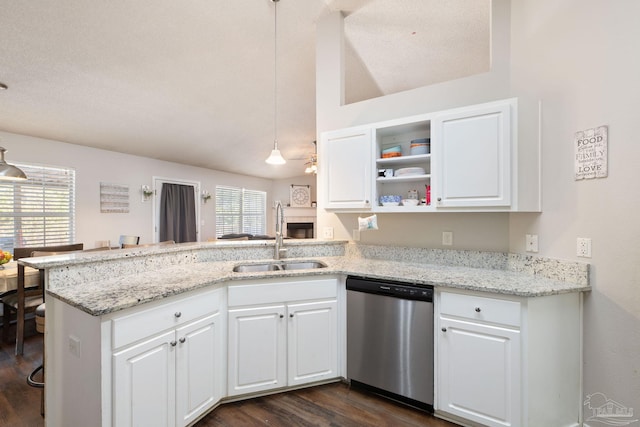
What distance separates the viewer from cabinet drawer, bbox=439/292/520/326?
5.16ft

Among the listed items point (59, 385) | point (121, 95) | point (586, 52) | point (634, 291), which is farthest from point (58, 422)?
point (586, 52)

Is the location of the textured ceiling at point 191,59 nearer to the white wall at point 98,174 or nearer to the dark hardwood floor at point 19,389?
the white wall at point 98,174

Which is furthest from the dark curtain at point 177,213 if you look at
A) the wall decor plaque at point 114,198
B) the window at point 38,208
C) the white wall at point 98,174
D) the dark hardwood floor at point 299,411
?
the dark hardwood floor at point 299,411

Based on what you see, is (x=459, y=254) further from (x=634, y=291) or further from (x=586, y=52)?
(x=586, y=52)

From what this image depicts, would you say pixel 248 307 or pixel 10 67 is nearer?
pixel 248 307

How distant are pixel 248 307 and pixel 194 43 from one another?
8.58 ft

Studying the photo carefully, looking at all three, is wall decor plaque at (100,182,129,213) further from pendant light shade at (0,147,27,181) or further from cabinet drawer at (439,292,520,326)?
cabinet drawer at (439,292,520,326)

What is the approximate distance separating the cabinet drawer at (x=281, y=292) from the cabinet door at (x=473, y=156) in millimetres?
1030

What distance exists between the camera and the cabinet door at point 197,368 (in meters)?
1.58

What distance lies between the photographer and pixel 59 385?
149 centimetres

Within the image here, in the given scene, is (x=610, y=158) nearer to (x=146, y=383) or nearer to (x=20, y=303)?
(x=146, y=383)

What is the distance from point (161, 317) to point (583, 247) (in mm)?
2386

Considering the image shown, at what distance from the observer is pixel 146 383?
1401 millimetres

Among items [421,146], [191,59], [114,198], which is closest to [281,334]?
[421,146]
